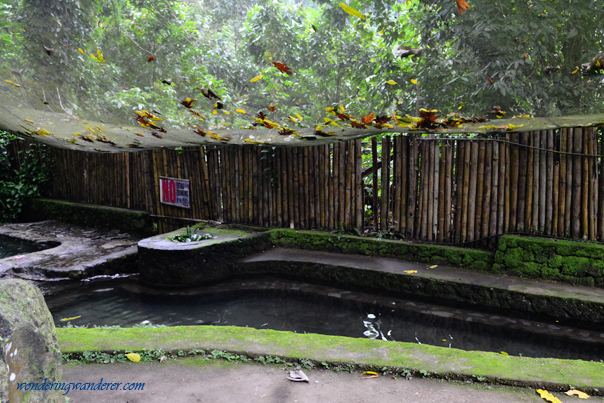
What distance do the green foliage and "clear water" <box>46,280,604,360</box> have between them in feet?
19.2

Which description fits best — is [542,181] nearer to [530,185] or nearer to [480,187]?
[530,185]

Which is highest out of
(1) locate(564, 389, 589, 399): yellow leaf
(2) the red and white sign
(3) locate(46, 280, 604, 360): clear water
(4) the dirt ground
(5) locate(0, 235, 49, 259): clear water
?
(2) the red and white sign

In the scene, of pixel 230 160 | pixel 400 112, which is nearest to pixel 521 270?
pixel 400 112

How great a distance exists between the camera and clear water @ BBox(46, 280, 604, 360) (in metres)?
3.78

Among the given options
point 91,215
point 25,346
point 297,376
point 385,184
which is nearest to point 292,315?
point 297,376

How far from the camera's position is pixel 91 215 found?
877 cm

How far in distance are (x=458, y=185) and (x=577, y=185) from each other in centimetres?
126

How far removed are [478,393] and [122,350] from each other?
2.24 meters

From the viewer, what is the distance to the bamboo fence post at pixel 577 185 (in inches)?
177

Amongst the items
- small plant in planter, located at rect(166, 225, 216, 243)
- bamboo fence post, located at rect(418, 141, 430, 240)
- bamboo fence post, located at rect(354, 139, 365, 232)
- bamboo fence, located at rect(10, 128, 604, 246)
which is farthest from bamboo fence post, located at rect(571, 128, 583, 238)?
small plant in planter, located at rect(166, 225, 216, 243)

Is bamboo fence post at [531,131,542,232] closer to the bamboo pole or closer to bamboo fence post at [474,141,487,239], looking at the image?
bamboo fence post at [474,141,487,239]

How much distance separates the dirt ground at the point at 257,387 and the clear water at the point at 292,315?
144 cm

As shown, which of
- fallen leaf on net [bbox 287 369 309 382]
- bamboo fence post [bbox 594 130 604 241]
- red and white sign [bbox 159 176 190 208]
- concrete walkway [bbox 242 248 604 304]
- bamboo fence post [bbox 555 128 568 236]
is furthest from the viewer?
red and white sign [bbox 159 176 190 208]

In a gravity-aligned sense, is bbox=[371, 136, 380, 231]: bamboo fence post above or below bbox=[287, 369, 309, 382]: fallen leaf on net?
above
